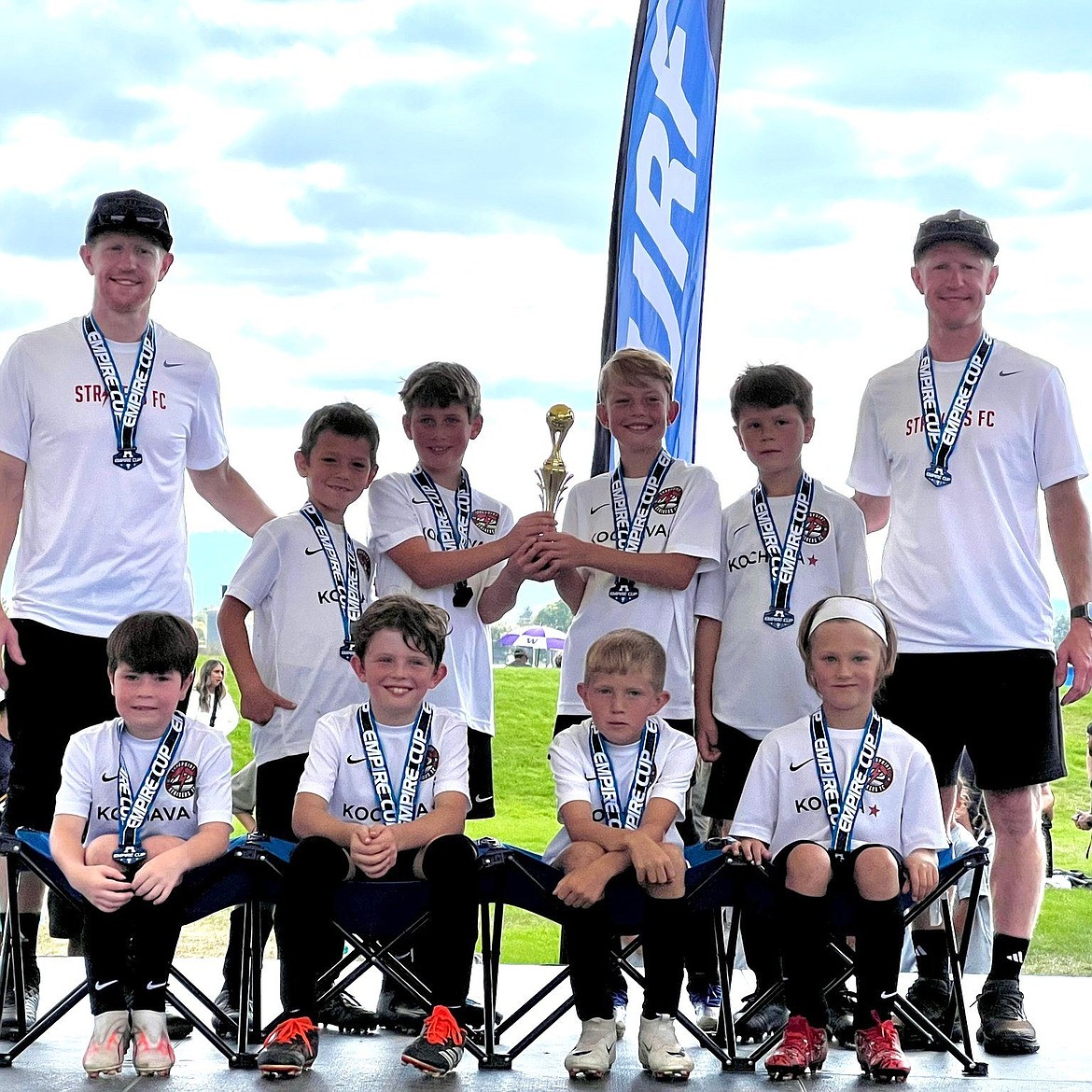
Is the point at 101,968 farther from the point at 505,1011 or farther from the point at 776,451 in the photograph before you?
the point at 776,451

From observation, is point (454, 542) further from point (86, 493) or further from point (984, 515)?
point (984, 515)

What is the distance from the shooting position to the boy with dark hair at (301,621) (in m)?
3.49

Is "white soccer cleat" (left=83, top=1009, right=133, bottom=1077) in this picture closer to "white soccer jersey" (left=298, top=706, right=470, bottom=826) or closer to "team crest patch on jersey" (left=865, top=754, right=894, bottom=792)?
"white soccer jersey" (left=298, top=706, right=470, bottom=826)

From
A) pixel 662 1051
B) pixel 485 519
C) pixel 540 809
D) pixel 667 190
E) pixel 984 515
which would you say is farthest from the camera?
pixel 540 809

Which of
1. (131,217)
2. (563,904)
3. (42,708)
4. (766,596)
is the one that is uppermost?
(131,217)

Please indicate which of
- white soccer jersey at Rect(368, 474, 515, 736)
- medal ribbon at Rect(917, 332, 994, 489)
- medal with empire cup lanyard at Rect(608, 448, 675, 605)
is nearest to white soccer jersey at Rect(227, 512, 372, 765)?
white soccer jersey at Rect(368, 474, 515, 736)

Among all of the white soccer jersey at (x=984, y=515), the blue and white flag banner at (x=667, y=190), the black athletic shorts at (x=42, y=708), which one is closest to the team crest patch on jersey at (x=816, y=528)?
the white soccer jersey at (x=984, y=515)

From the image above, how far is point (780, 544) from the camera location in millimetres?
3574

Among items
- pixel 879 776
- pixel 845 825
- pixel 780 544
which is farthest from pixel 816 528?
pixel 845 825

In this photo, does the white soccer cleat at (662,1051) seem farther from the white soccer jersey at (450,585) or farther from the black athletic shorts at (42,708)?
the black athletic shorts at (42,708)

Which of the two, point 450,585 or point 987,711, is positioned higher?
point 450,585

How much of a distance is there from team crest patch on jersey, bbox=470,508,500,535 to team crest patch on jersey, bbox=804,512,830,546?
0.89 metres

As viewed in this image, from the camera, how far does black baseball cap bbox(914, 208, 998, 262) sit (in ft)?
11.6

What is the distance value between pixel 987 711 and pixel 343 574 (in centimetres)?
172
